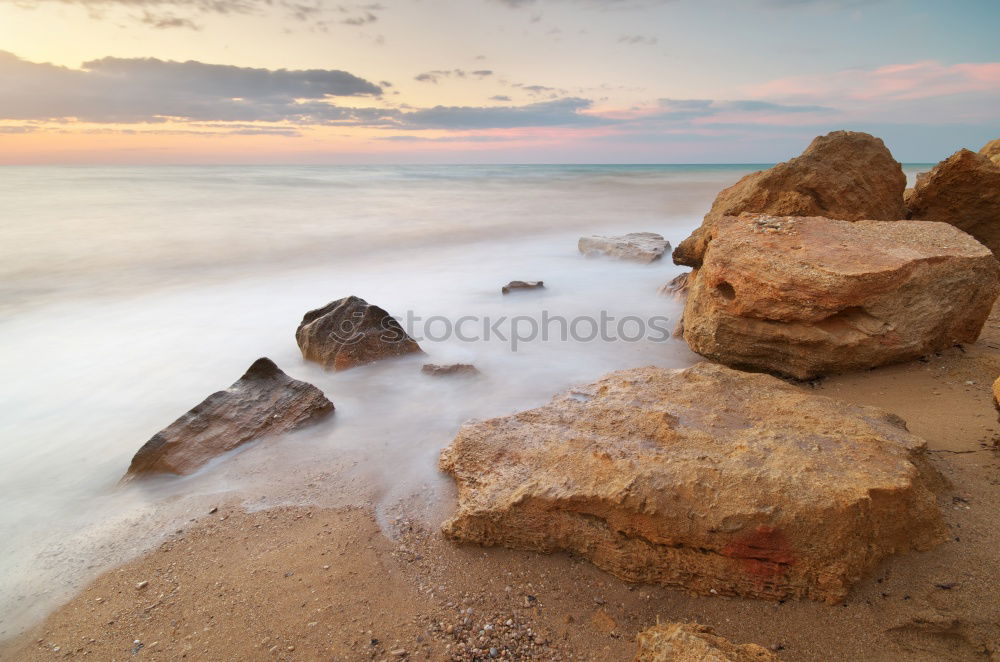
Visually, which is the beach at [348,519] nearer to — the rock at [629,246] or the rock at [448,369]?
the rock at [448,369]

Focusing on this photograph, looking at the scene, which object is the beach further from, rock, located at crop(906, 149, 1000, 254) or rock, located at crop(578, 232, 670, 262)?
rock, located at crop(906, 149, 1000, 254)

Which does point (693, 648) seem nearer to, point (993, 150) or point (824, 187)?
point (824, 187)

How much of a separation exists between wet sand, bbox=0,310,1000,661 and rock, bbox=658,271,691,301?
425cm

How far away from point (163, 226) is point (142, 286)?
5.55 metres

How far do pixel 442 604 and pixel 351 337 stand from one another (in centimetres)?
322

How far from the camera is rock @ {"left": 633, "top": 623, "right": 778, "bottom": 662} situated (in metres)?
1.59

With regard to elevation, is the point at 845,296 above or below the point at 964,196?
below

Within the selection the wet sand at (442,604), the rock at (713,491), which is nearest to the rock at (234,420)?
the wet sand at (442,604)

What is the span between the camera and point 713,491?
2.29 metres

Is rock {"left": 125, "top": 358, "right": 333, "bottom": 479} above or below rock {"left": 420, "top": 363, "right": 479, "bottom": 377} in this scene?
above

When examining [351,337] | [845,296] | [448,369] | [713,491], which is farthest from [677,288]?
[713,491]

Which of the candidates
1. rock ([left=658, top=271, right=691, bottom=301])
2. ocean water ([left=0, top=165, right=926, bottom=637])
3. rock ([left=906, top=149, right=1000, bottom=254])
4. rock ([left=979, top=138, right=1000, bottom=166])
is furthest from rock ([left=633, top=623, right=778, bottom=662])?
rock ([left=979, top=138, right=1000, bottom=166])

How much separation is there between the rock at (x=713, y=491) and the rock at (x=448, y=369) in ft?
5.41

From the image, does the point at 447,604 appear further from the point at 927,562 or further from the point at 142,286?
the point at 142,286
